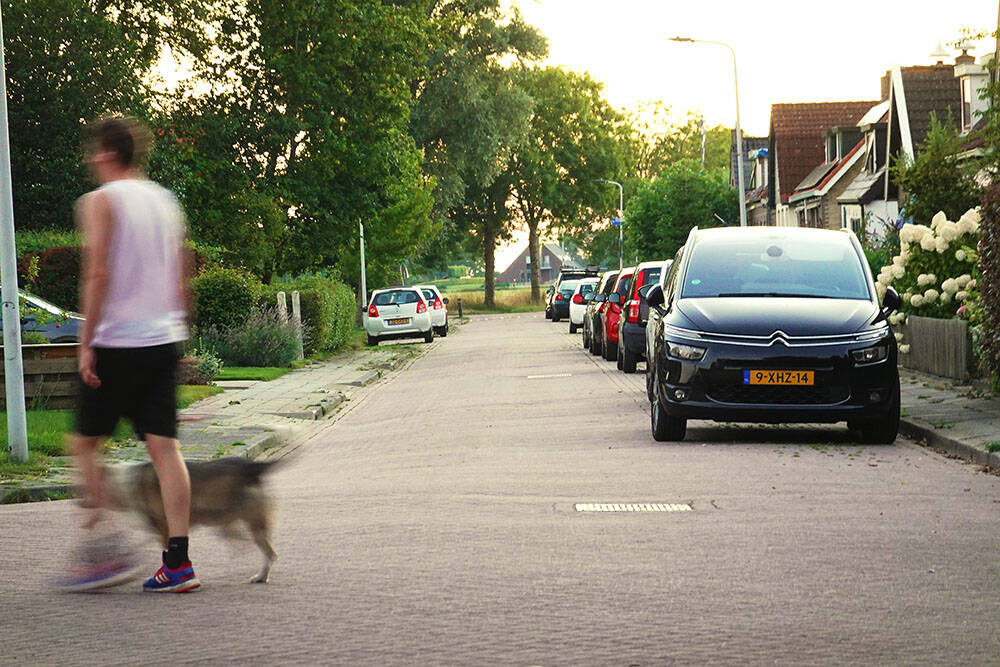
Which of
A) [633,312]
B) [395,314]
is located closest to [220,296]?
[633,312]

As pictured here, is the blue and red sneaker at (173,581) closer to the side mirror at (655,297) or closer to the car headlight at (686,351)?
the car headlight at (686,351)

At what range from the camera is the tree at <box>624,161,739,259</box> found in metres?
66.3

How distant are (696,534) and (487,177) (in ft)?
184

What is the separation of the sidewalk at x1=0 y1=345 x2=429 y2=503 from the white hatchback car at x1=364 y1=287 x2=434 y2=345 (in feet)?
38.3

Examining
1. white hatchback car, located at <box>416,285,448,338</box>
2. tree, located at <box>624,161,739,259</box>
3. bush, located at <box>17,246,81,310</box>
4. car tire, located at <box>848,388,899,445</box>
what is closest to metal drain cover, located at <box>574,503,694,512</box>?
car tire, located at <box>848,388,899,445</box>

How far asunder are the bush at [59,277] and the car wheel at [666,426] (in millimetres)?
14822

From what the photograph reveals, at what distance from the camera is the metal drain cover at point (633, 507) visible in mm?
9188

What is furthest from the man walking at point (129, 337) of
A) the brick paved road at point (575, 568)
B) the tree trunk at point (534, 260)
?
the tree trunk at point (534, 260)

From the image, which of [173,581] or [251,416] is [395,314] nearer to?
[251,416]

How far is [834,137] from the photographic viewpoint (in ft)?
194

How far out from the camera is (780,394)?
12.5m

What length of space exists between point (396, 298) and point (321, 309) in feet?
30.8

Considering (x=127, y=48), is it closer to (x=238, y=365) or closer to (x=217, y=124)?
(x=217, y=124)

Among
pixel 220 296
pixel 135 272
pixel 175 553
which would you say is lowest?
pixel 175 553
